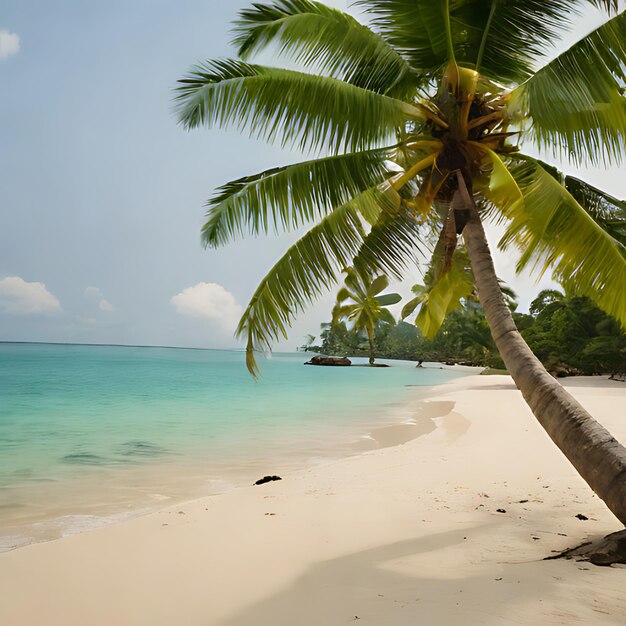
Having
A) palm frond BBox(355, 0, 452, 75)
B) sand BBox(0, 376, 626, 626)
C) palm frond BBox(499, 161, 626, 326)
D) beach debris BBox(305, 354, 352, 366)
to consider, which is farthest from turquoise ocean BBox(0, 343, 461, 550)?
beach debris BBox(305, 354, 352, 366)

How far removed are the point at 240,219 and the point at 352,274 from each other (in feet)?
4.81

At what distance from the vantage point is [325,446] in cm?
1011

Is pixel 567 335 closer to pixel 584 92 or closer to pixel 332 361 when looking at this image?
pixel 584 92

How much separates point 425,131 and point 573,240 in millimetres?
1865

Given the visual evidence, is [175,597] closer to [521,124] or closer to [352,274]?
[352,274]

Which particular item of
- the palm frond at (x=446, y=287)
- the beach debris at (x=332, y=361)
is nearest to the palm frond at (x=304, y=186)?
the palm frond at (x=446, y=287)

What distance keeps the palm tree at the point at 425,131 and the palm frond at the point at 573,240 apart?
0.6 inches

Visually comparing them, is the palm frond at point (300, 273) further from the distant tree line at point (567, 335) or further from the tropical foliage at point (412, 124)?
the distant tree line at point (567, 335)

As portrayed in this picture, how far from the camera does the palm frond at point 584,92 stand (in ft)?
14.6

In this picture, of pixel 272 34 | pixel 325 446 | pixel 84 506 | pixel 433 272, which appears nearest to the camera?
pixel 272 34

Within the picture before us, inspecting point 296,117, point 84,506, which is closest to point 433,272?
point 296,117

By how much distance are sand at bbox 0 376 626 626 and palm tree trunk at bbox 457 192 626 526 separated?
0.50 m

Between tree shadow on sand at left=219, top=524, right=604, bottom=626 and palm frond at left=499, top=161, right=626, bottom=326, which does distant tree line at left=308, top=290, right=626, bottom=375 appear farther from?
tree shadow on sand at left=219, top=524, right=604, bottom=626

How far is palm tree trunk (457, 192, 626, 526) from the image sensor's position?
314 centimetres
